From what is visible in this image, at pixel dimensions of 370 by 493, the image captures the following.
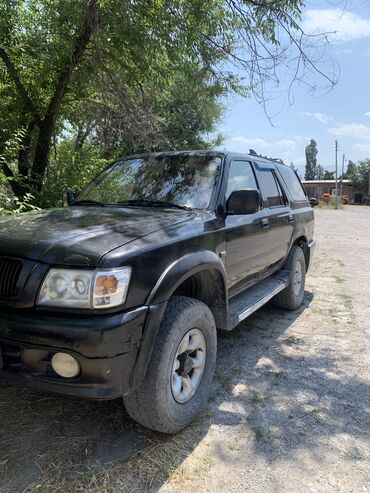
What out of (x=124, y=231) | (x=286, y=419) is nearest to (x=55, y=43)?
(x=124, y=231)

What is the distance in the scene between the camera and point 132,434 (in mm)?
2812

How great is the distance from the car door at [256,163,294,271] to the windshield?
3.12ft

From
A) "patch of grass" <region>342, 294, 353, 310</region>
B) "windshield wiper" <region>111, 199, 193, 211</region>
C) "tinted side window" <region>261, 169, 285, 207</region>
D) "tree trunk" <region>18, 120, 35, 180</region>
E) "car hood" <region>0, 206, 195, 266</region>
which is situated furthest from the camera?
"tree trunk" <region>18, 120, 35, 180</region>

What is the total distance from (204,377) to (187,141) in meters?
15.2

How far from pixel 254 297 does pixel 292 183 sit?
7.71 ft

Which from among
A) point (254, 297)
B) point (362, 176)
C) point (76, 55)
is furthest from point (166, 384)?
point (362, 176)

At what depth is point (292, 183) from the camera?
597 cm

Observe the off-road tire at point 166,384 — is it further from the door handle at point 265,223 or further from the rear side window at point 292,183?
the rear side window at point 292,183

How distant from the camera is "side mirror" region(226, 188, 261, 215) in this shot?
3.45 meters

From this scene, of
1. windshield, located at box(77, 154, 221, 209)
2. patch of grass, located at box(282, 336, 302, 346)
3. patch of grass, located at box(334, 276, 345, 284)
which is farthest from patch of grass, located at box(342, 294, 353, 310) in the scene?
windshield, located at box(77, 154, 221, 209)

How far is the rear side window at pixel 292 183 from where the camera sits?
5.70 metres

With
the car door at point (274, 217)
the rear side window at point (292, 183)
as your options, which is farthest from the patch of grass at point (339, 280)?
the car door at point (274, 217)

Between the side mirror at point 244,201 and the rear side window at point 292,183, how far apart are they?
2.27m

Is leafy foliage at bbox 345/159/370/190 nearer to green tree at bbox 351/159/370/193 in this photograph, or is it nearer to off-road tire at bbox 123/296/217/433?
green tree at bbox 351/159/370/193
